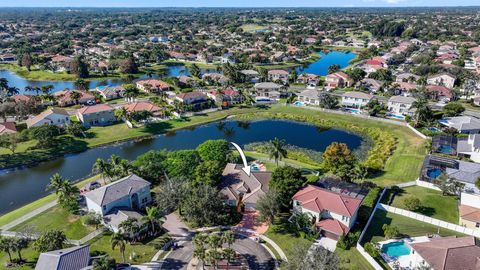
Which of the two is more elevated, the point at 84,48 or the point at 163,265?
the point at 84,48

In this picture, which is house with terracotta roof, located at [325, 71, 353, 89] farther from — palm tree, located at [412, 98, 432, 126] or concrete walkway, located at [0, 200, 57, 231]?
concrete walkway, located at [0, 200, 57, 231]

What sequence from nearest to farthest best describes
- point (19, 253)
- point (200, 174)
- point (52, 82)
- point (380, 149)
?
point (19, 253) → point (200, 174) → point (380, 149) → point (52, 82)

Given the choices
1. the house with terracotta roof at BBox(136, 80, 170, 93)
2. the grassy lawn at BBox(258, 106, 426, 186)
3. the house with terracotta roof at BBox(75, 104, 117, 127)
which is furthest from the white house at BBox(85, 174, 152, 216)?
the house with terracotta roof at BBox(136, 80, 170, 93)

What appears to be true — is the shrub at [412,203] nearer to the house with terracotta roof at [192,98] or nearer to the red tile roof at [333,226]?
the red tile roof at [333,226]

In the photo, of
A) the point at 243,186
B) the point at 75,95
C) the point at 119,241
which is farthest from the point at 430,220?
the point at 75,95

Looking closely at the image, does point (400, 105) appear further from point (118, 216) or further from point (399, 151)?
point (118, 216)

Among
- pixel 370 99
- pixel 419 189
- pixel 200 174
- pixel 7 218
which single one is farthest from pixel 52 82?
pixel 419 189

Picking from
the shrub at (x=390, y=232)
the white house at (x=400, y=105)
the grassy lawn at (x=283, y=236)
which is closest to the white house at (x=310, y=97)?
the white house at (x=400, y=105)

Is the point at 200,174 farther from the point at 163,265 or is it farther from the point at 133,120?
the point at 133,120
